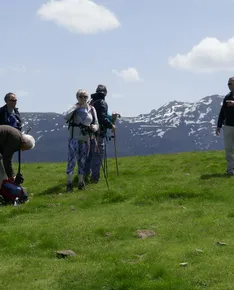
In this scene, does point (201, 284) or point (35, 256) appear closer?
point (201, 284)

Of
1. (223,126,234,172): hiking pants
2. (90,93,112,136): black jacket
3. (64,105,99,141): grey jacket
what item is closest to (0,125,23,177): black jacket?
(64,105,99,141): grey jacket

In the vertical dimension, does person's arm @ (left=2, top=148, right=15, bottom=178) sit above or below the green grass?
above

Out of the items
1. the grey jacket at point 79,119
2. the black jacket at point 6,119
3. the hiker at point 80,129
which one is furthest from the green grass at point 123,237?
the black jacket at point 6,119

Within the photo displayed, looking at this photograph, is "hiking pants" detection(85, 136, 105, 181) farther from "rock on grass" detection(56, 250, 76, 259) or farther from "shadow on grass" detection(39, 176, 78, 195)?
"rock on grass" detection(56, 250, 76, 259)

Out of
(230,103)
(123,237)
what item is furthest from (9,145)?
(230,103)

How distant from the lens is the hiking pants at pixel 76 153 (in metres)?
18.8

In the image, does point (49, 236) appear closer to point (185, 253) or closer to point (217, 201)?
point (185, 253)

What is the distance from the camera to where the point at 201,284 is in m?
8.93

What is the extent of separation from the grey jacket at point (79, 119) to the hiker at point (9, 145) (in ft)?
6.18

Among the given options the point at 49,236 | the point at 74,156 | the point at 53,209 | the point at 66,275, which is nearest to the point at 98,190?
the point at 74,156

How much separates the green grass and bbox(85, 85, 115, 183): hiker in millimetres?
968

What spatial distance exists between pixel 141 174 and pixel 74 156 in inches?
219

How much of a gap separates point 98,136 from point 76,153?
2214 millimetres

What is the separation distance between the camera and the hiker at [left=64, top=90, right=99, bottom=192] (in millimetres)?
18328
